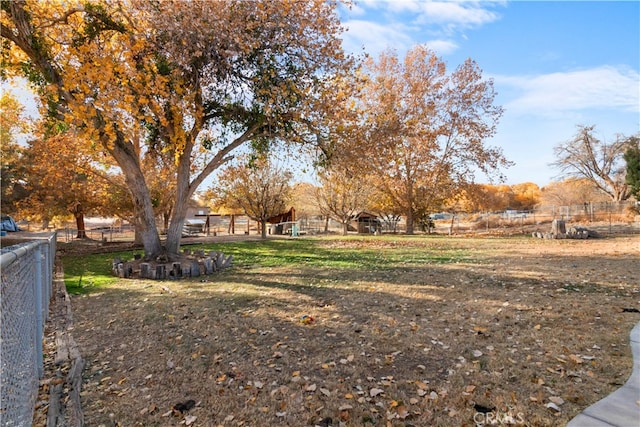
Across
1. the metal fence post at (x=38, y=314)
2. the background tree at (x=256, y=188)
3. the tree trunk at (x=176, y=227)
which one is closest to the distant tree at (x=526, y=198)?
the background tree at (x=256, y=188)

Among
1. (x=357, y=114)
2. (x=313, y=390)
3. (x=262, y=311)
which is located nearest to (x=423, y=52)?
(x=357, y=114)

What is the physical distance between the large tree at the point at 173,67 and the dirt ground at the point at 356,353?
13.3 feet

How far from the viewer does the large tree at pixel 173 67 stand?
8219 millimetres

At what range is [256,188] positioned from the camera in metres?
23.5

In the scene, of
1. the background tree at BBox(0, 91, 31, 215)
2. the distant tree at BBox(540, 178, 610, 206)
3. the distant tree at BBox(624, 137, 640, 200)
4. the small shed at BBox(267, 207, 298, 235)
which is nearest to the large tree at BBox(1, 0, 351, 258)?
the background tree at BBox(0, 91, 31, 215)

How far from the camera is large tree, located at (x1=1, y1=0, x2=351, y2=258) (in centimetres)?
822

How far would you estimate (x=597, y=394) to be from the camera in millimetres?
2943

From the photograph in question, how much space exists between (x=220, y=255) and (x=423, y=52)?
75.3ft

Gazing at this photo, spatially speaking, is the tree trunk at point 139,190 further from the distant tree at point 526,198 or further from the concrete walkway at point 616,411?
the distant tree at point 526,198

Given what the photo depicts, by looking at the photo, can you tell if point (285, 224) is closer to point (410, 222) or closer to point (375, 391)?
point (410, 222)

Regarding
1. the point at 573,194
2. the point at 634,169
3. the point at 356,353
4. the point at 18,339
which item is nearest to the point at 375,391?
the point at 356,353

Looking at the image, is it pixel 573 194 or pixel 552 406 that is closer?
pixel 552 406

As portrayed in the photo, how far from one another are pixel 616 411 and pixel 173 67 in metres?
9.68

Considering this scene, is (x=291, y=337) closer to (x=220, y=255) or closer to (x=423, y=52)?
(x=220, y=255)
